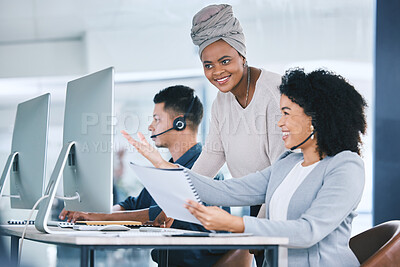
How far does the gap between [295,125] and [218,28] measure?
2.46 ft

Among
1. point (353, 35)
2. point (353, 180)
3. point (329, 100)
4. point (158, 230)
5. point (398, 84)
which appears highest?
point (353, 35)

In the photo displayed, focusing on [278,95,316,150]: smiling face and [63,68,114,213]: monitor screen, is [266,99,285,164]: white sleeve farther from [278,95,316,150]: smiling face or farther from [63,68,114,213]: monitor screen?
[63,68,114,213]: monitor screen

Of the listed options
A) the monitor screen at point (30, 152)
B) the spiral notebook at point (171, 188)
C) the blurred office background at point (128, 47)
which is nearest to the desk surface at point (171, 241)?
the spiral notebook at point (171, 188)

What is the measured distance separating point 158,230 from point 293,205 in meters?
0.48

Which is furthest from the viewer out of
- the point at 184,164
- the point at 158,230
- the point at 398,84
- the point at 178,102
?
the point at 398,84

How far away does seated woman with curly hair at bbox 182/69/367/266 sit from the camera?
1552 mm

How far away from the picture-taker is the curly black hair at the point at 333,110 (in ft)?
5.85

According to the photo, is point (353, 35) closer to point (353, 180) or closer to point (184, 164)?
point (184, 164)

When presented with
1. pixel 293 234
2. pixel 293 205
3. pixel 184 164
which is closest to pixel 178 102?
pixel 184 164

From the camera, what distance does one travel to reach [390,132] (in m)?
3.93

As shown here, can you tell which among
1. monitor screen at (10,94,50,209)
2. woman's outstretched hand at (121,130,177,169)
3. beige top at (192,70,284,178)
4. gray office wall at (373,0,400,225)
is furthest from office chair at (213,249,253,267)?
gray office wall at (373,0,400,225)

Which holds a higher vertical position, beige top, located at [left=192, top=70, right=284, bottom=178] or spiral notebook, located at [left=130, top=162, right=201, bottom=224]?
beige top, located at [left=192, top=70, right=284, bottom=178]

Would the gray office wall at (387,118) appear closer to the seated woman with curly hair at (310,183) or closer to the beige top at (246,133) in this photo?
the beige top at (246,133)

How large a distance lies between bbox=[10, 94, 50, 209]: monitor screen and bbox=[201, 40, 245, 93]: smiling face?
0.71 metres
